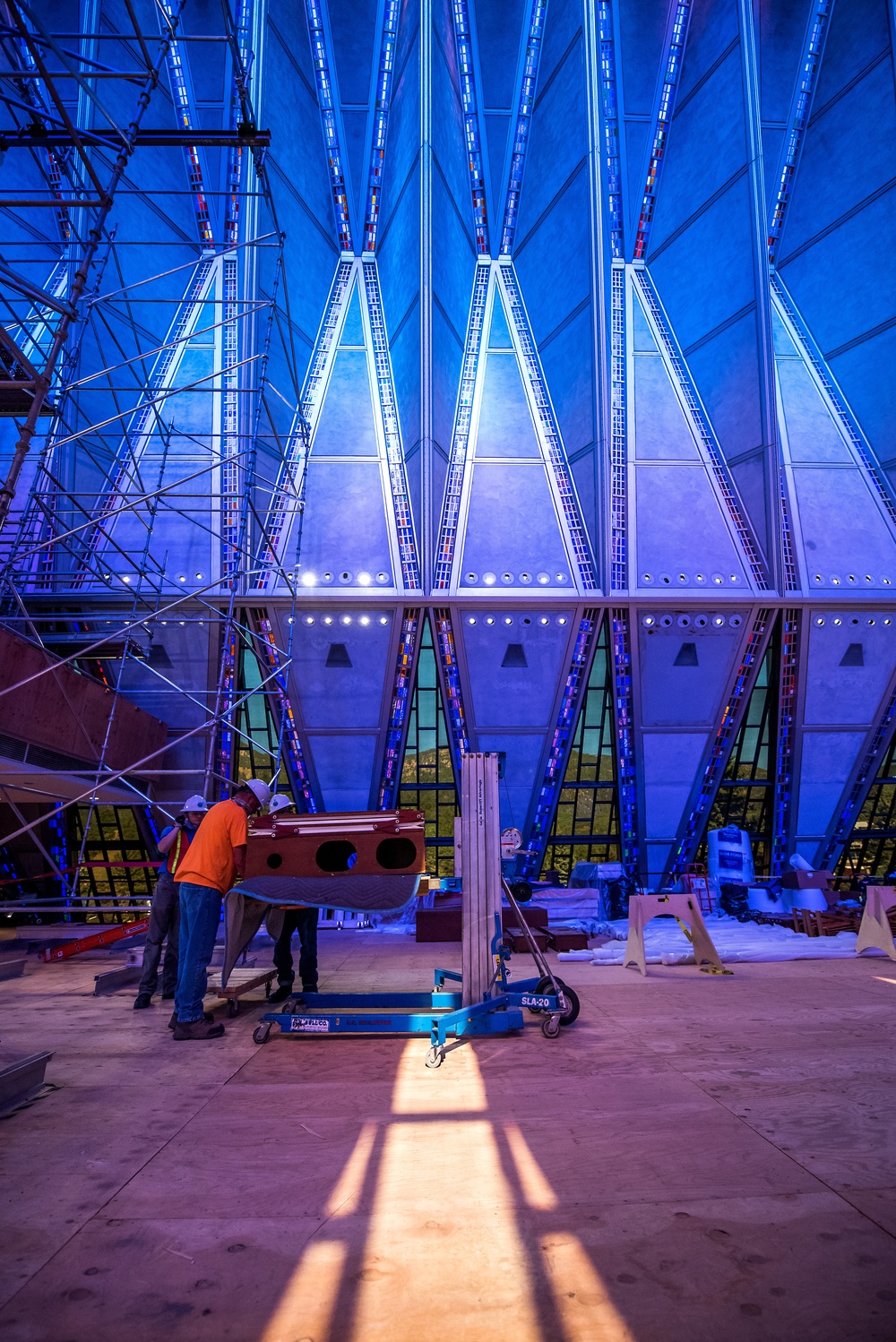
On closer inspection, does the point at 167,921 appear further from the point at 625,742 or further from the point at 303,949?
the point at 625,742

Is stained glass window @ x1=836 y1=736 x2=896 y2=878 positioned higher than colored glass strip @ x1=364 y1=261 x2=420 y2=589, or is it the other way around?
colored glass strip @ x1=364 y1=261 x2=420 y2=589

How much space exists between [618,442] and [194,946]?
44.2 ft

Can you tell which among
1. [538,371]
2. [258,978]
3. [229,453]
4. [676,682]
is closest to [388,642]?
[229,453]

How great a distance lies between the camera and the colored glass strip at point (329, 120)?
14398 millimetres

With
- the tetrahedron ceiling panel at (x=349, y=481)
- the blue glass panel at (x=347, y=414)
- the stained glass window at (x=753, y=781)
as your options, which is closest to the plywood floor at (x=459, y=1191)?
the tetrahedron ceiling panel at (x=349, y=481)

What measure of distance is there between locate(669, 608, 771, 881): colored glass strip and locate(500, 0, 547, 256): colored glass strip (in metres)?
10.9

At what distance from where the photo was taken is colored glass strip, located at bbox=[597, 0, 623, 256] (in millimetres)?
13680

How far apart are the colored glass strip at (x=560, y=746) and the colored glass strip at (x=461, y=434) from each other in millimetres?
3113

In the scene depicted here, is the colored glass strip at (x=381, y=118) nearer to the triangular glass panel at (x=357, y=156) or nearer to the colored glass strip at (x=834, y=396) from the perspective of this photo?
the triangular glass panel at (x=357, y=156)

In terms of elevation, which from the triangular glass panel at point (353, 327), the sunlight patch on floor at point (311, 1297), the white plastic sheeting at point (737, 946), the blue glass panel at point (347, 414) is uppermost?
the triangular glass panel at point (353, 327)

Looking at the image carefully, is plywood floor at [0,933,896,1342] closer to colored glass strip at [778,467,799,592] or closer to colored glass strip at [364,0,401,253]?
colored glass strip at [778,467,799,592]

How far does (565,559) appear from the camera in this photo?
46.3ft

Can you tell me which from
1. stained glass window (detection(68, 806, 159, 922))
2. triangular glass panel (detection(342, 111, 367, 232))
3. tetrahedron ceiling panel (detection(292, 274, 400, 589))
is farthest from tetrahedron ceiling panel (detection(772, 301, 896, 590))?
stained glass window (detection(68, 806, 159, 922))

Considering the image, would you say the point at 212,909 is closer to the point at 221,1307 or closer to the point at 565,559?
the point at 221,1307
